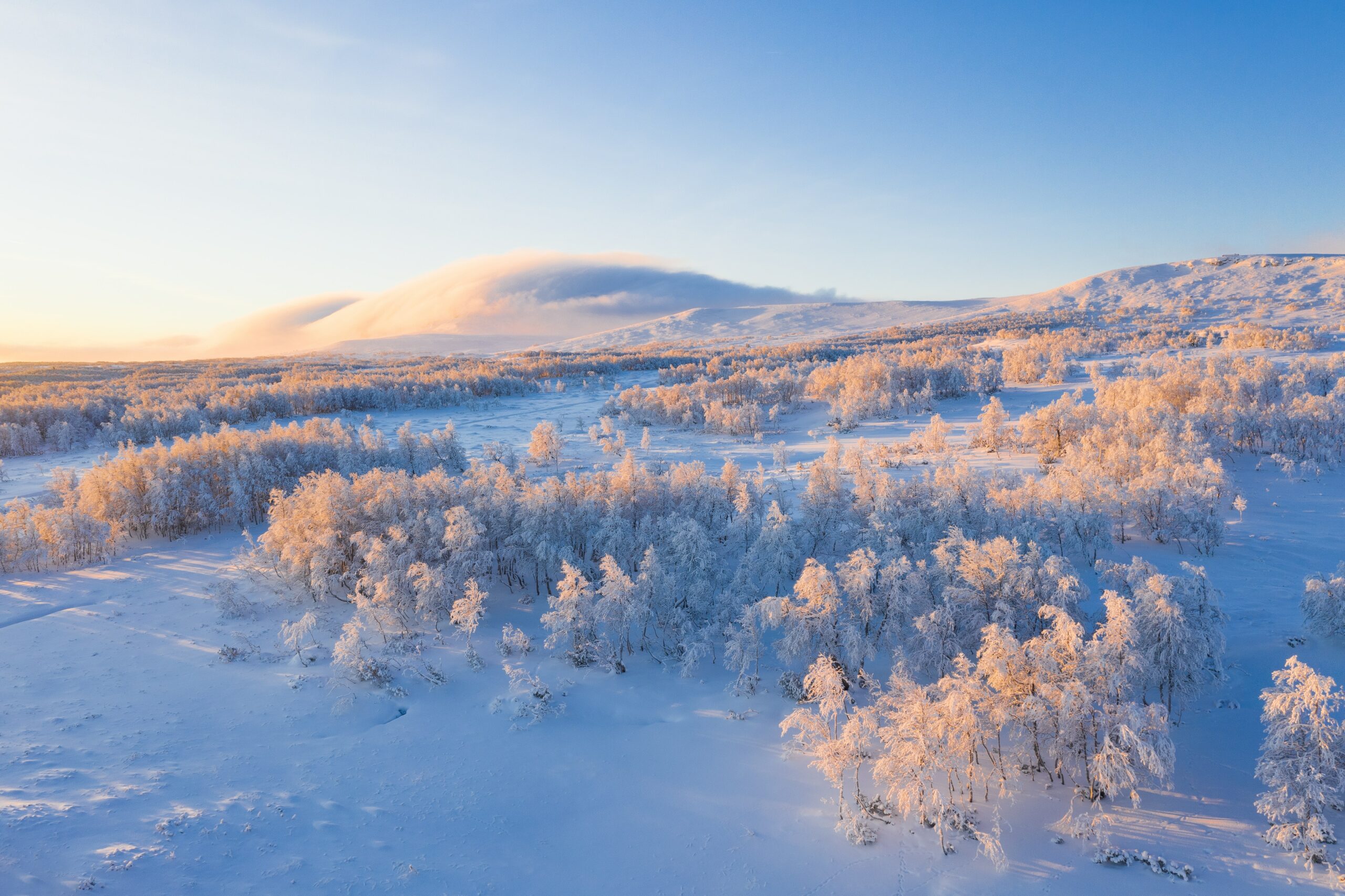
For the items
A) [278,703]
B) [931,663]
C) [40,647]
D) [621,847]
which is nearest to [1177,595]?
[931,663]

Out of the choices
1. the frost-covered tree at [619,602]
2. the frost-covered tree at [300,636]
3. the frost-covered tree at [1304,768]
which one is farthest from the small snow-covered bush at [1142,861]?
the frost-covered tree at [300,636]

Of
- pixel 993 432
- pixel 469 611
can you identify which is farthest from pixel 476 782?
pixel 993 432

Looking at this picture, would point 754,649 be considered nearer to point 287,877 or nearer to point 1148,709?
point 1148,709

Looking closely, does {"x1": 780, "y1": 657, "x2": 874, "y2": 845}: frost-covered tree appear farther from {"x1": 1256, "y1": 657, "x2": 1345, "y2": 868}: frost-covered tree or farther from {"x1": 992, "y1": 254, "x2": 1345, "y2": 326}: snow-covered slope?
{"x1": 992, "y1": 254, "x2": 1345, "y2": 326}: snow-covered slope

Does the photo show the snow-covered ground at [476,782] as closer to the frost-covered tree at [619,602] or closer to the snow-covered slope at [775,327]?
the frost-covered tree at [619,602]

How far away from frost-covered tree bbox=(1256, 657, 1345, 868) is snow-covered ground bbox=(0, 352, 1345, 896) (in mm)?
518

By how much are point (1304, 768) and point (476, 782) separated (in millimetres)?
13727

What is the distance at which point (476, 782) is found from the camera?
454 inches

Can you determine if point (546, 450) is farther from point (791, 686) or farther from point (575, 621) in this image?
point (791, 686)

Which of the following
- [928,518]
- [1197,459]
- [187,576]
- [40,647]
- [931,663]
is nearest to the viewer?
[931,663]

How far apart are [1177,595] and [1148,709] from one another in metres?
3.53

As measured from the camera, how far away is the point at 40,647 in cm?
1530

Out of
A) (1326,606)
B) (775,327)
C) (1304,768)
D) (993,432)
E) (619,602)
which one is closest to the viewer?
(1304,768)

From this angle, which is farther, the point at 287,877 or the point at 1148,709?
the point at 1148,709
